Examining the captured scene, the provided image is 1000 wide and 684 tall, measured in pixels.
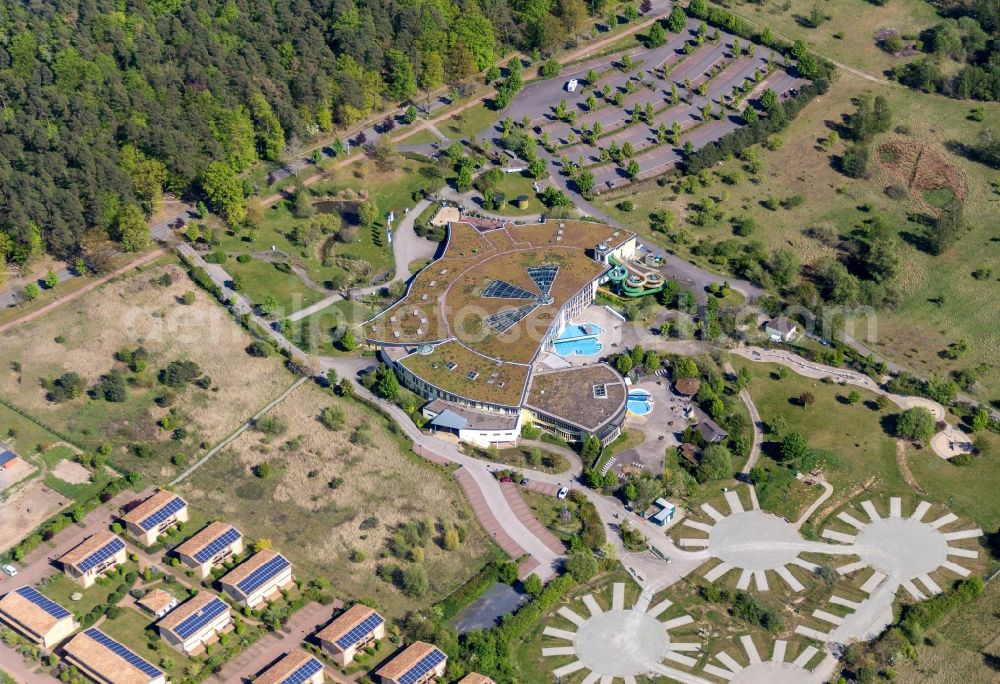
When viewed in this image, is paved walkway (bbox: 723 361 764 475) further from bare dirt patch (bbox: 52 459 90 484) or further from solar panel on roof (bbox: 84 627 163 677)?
bare dirt patch (bbox: 52 459 90 484)

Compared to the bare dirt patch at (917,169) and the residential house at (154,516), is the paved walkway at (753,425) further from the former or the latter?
the residential house at (154,516)

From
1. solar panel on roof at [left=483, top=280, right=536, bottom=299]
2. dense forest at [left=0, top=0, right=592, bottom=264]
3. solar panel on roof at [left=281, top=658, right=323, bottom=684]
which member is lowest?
solar panel on roof at [left=281, top=658, right=323, bottom=684]


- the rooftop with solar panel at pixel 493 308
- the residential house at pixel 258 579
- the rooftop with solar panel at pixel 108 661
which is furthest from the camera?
the rooftop with solar panel at pixel 493 308

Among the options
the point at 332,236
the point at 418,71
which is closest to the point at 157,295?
the point at 332,236

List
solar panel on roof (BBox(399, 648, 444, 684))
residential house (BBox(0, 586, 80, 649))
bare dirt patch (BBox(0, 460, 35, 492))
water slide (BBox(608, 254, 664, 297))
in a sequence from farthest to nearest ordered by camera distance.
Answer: water slide (BBox(608, 254, 664, 297))
bare dirt patch (BBox(0, 460, 35, 492))
residential house (BBox(0, 586, 80, 649))
solar panel on roof (BBox(399, 648, 444, 684))

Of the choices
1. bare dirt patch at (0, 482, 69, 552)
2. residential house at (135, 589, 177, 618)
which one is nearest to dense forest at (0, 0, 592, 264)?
bare dirt patch at (0, 482, 69, 552)

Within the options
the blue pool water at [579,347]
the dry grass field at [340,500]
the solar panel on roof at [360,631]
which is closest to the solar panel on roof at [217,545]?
the dry grass field at [340,500]

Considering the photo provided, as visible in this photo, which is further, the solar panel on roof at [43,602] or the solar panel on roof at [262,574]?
the solar panel on roof at [262,574]
